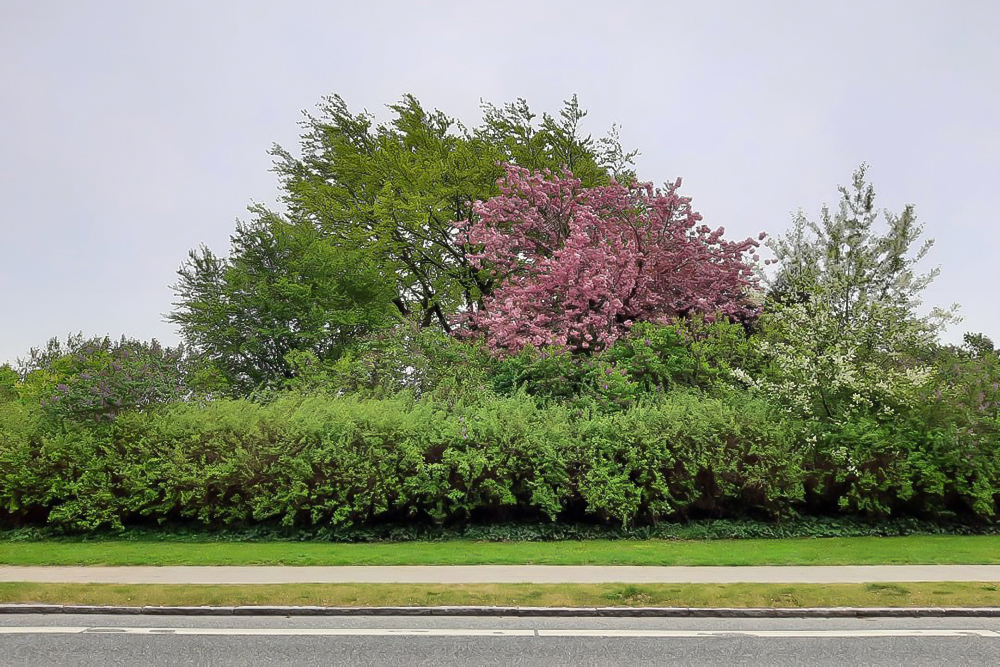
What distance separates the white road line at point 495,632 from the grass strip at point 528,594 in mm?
892

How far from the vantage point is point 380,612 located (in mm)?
7820

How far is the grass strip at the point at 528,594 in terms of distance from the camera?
8039 mm

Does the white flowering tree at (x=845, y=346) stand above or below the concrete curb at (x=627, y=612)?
above

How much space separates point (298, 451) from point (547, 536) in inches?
194

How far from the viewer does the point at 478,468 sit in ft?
42.8

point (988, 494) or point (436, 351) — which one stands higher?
point (436, 351)

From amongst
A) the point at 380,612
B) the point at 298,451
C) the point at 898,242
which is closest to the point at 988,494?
the point at 898,242

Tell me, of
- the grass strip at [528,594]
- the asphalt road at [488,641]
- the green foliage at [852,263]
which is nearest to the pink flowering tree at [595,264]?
the green foliage at [852,263]

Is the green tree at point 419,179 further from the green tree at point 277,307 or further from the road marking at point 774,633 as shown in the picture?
the road marking at point 774,633

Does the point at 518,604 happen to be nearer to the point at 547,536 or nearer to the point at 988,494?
the point at 547,536

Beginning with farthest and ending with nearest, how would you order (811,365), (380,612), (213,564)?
1. (811,365)
2. (213,564)
3. (380,612)

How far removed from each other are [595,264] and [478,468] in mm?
9454

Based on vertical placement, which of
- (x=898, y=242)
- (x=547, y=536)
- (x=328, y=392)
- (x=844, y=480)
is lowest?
(x=547, y=536)

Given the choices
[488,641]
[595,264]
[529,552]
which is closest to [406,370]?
[595,264]
